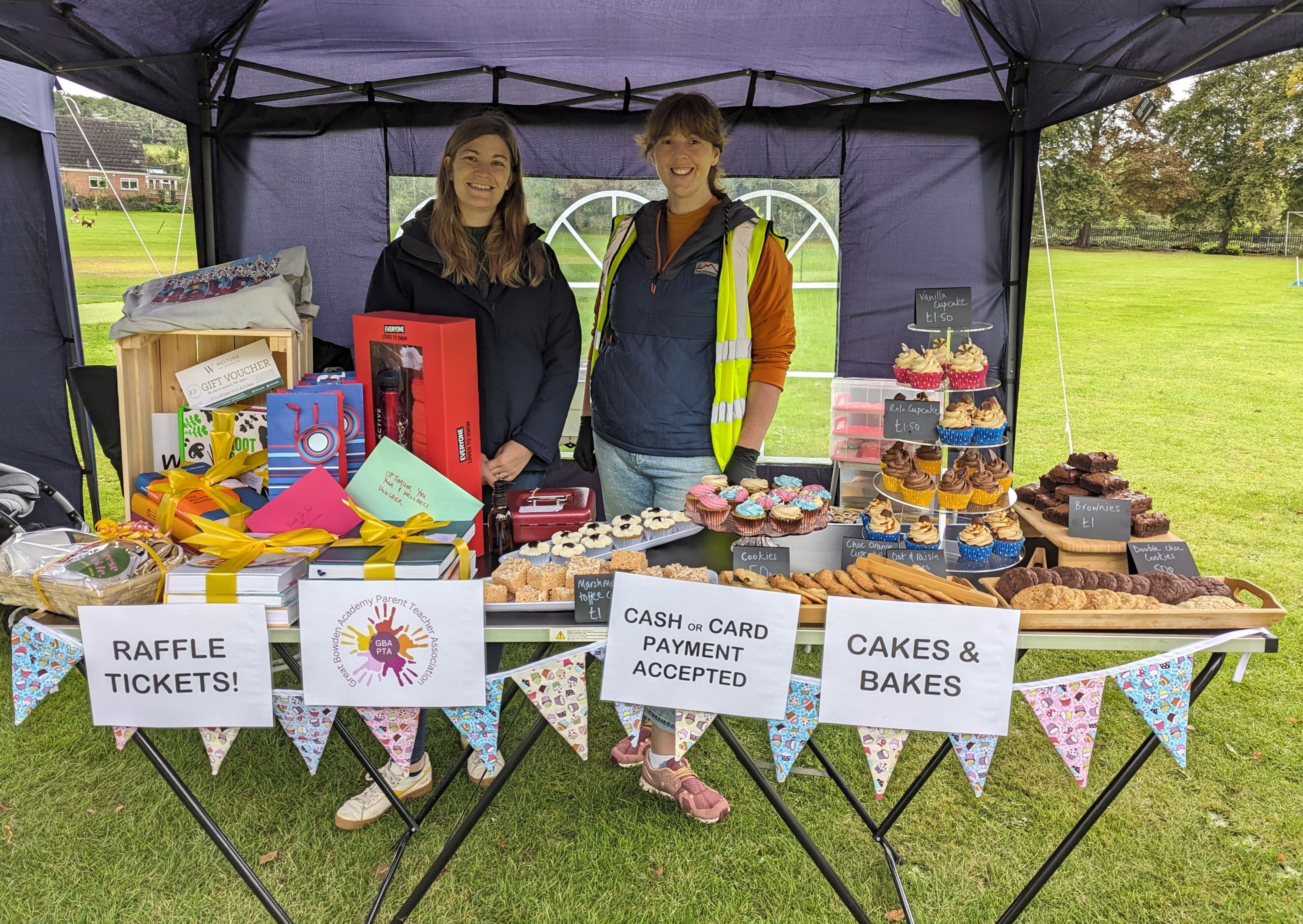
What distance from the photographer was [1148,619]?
1816 millimetres

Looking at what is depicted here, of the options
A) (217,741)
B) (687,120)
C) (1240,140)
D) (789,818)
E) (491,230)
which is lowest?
(789,818)

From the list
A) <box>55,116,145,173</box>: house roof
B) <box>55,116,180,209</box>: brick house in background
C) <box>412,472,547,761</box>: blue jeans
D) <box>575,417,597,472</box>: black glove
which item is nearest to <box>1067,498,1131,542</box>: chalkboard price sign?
<box>412,472,547,761</box>: blue jeans

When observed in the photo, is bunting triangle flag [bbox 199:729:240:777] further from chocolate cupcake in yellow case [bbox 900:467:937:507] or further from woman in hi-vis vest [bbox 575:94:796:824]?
chocolate cupcake in yellow case [bbox 900:467:937:507]

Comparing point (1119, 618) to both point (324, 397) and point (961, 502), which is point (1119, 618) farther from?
point (324, 397)

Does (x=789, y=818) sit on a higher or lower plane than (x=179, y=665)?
lower

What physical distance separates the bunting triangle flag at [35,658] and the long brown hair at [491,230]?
1.35m

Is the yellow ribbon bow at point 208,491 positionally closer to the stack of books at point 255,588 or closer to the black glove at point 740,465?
the stack of books at point 255,588

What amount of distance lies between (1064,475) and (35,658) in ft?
8.67

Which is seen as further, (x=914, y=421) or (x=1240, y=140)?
(x=1240, y=140)

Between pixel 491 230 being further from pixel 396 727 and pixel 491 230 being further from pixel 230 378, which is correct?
pixel 396 727

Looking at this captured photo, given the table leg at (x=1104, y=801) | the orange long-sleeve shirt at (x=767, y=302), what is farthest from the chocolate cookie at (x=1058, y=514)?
the orange long-sleeve shirt at (x=767, y=302)

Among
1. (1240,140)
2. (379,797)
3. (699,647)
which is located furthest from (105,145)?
(1240,140)

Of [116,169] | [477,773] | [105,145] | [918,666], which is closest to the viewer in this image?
[918,666]

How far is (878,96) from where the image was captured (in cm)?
418
